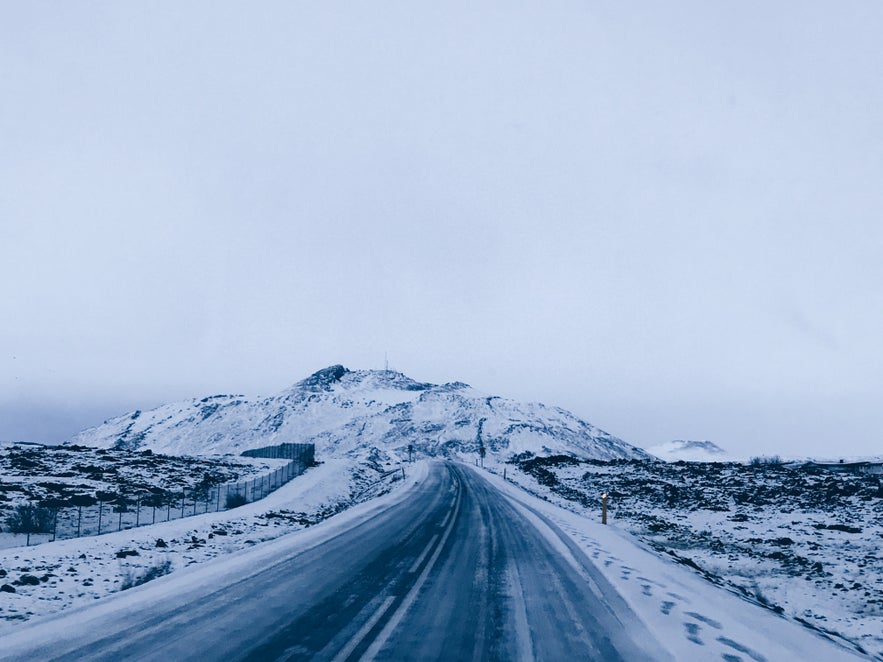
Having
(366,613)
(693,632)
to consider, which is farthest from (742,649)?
(366,613)

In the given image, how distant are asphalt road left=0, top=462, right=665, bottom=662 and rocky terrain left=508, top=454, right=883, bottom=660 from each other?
13.0ft

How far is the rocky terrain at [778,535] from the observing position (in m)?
11.2

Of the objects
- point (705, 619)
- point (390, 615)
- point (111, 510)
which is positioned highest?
point (390, 615)

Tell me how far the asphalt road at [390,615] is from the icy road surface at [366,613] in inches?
0.8

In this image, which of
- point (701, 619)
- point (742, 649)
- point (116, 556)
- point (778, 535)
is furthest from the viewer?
point (778, 535)

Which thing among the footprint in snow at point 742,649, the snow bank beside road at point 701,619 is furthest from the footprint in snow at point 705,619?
the footprint in snow at point 742,649

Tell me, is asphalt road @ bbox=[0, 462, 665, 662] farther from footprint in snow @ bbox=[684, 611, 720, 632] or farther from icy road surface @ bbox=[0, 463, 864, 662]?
footprint in snow @ bbox=[684, 611, 720, 632]

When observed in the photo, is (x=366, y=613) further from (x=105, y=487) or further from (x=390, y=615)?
(x=105, y=487)

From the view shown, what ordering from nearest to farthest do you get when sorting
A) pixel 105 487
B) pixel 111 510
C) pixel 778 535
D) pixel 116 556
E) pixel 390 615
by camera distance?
1. pixel 390 615
2. pixel 116 556
3. pixel 778 535
4. pixel 111 510
5. pixel 105 487

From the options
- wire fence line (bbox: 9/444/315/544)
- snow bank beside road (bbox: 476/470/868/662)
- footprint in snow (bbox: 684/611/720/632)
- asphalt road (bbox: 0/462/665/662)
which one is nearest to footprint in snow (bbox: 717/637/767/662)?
snow bank beside road (bbox: 476/470/868/662)

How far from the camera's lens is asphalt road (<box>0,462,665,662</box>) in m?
6.81

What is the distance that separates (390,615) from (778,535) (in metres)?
18.3

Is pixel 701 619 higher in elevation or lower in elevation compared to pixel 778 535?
higher

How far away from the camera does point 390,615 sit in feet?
27.5
